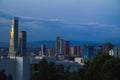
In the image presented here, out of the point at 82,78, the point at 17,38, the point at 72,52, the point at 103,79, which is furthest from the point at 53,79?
the point at 72,52

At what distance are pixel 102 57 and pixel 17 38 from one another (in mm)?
33289

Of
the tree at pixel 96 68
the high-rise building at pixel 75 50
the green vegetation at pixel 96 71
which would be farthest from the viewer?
the high-rise building at pixel 75 50

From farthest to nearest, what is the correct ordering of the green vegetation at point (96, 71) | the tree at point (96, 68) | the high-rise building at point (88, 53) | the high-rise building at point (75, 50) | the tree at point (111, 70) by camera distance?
the high-rise building at point (75, 50) → the high-rise building at point (88, 53) → the tree at point (96, 68) → the green vegetation at point (96, 71) → the tree at point (111, 70)

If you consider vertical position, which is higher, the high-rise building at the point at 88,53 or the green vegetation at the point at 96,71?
the high-rise building at the point at 88,53

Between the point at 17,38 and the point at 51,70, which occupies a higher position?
the point at 17,38

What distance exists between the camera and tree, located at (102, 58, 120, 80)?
1556cm

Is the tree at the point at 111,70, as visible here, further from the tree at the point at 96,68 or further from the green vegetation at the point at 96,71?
the tree at the point at 96,68

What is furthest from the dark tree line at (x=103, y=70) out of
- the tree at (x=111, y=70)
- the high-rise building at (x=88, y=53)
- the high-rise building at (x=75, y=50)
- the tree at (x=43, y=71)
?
the high-rise building at (x=75, y=50)

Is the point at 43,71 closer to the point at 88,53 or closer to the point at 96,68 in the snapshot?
the point at 96,68

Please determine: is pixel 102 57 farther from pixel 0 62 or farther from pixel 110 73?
pixel 0 62

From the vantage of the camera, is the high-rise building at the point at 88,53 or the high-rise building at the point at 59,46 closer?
the high-rise building at the point at 88,53

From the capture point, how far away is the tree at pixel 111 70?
51.1 ft

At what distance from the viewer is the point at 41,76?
20.5m

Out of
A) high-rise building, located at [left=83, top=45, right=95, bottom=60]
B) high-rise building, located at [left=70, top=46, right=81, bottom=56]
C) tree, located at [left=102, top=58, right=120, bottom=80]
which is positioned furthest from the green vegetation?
high-rise building, located at [left=70, top=46, right=81, bottom=56]
